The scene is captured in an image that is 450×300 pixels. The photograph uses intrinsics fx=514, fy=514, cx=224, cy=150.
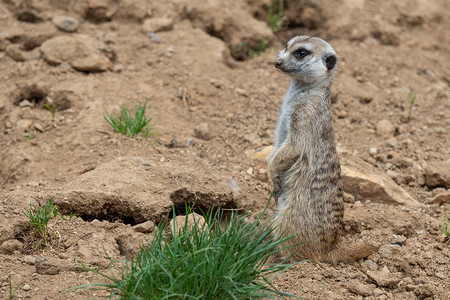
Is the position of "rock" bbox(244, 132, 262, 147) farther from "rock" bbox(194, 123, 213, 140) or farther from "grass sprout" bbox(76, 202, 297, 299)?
"grass sprout" bbox(76, 202, 297, 299)

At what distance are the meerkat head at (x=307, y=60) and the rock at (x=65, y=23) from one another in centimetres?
265

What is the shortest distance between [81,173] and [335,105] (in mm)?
2546

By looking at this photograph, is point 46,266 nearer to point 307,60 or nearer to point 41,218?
point 41,218

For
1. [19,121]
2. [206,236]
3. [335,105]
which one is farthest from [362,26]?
[206,236]

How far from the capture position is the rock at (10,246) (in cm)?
278

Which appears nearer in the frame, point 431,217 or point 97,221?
point 97,221

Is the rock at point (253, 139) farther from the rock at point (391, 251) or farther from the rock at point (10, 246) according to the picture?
the rock at point (10, 246)

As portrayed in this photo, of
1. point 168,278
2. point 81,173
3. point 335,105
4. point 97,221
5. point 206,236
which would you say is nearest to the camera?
point 168,278

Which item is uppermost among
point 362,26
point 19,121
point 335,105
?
point 362,26

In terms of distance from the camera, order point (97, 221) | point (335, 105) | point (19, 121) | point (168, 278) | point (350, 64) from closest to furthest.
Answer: point (168, 278) < point (97, 221) < point (19, 121) < point (335, 105) < point (350, 64)

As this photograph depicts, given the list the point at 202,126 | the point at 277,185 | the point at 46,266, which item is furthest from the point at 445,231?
the point at 46,266

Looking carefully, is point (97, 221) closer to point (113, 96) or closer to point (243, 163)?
point (243, 163)

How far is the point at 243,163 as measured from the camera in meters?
4.12

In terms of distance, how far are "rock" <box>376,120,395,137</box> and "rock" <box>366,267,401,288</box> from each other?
73.4 inches
